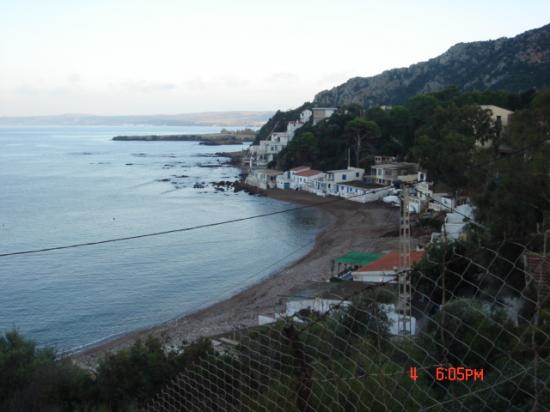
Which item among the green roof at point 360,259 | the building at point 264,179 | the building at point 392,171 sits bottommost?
the building at point 264,179

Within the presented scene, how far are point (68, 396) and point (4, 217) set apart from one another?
18.8 m

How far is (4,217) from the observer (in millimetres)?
21250

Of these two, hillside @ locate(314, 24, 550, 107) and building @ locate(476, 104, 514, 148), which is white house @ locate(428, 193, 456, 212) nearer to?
building @ locate(476, 104, 514, 148)

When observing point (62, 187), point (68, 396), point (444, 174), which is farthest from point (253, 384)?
point (62, 187)

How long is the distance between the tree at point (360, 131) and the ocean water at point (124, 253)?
5.51m

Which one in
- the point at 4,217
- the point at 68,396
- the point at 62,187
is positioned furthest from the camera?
the point at 62,187

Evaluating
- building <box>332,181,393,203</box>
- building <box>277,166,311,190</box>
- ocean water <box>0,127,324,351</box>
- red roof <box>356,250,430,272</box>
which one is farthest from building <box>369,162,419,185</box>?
red roof <box>356,250,430,272</box>

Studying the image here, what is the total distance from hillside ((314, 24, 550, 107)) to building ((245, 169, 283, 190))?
679 inches

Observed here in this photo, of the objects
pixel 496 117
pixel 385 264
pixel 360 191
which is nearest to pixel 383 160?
pixel 360 191

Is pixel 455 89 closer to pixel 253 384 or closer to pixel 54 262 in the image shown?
pixel 54 262

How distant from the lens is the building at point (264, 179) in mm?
28281

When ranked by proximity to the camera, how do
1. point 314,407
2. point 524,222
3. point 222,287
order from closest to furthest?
point 314,407
point 524,222
point 222,287

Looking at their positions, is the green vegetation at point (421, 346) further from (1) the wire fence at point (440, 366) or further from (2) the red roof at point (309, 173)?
(2) the red roof at point (309, 173)
